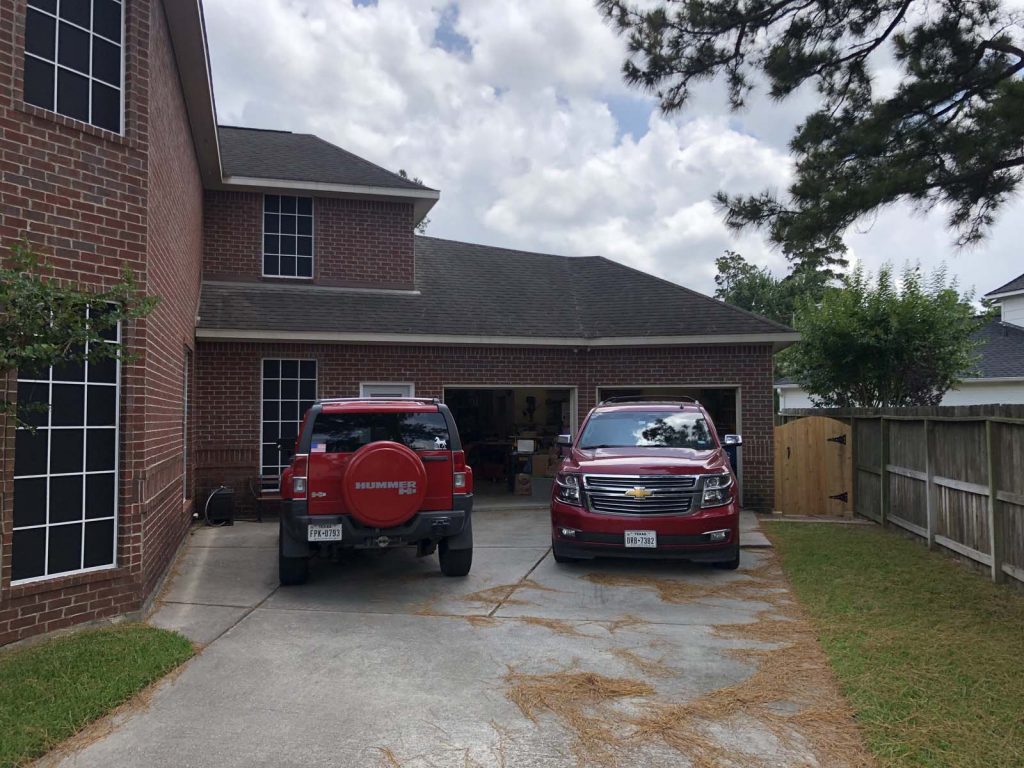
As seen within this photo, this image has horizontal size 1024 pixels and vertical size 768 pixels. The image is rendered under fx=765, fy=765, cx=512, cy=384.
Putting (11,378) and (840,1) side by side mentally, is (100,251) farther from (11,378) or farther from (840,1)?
(840,1)

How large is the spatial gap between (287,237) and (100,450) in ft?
28.6

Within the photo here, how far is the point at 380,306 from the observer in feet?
46.5

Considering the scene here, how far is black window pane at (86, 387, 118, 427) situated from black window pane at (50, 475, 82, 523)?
18.8 inches

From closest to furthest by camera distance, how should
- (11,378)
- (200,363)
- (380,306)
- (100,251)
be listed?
(11,378), (100,251), (200,363), (380,306)

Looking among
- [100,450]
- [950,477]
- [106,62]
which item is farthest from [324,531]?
[950,477]

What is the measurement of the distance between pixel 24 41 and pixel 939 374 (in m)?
16.0

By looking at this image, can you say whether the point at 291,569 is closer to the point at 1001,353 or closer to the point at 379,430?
the point at 379,430

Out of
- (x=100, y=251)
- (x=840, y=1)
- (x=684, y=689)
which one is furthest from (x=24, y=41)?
(x=840, y=1)

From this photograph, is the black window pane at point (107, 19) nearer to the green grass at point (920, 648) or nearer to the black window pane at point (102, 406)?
the black window pane at point (102, 406)

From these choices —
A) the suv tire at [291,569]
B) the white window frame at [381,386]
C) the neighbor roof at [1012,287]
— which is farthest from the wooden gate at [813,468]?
the neighbor roof at [1012,287]

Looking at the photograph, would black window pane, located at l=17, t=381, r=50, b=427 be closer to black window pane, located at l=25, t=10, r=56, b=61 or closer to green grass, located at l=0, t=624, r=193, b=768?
green grass, located at l=0, t=624, r=193, b=768

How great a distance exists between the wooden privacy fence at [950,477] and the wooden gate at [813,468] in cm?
21

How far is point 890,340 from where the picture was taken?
51.1ft

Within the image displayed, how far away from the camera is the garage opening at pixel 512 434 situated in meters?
15.4
